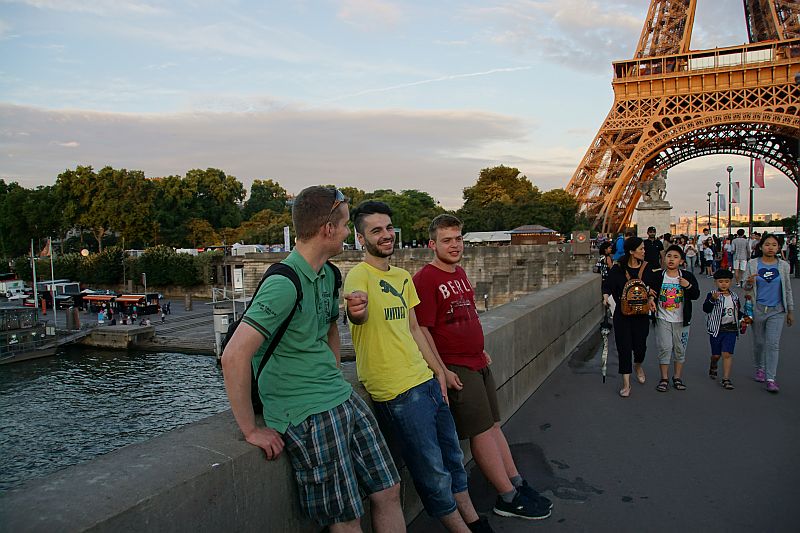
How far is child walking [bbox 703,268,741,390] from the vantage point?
20.7 ft

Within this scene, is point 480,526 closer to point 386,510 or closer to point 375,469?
point 386,510

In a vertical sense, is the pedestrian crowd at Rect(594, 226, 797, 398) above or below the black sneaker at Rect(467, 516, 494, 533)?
above

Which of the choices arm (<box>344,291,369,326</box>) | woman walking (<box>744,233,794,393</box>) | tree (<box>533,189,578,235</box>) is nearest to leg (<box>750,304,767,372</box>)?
woman walking (<box>744,233,794,393</box>)

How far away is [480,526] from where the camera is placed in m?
3.11

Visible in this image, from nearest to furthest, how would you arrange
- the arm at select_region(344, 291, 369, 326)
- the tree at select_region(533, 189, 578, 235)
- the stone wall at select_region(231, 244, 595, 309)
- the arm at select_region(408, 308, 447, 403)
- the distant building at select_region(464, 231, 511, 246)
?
1. the arm at select_region(344, 291, 369, 326)
2. the arm at select_region(408, 308, 447, 403)
3. the stone wall at select_region(231, 244, 595, 309)
4. the tree at select_region(533, 189, 578, 235)
5. the distant building at select_region(464, 231, 511, 246)

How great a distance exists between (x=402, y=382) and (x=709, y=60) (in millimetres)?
53018

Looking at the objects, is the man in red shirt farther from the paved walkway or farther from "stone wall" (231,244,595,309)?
"stone wall" (231,244,595,309)

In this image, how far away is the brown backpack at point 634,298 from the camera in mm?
6094

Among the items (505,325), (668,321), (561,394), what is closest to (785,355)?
(668,321)

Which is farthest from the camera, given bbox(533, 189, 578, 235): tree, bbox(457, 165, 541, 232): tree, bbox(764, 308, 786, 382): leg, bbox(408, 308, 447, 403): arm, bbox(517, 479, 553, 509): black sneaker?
bbox(457, 165, 541, 232): tree

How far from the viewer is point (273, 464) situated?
2262 millimetres

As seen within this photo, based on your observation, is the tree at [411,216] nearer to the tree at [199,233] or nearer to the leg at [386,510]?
the tree at [199,233]

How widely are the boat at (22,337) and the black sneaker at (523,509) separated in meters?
40.7

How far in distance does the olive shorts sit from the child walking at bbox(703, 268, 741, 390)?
13.0 feet
